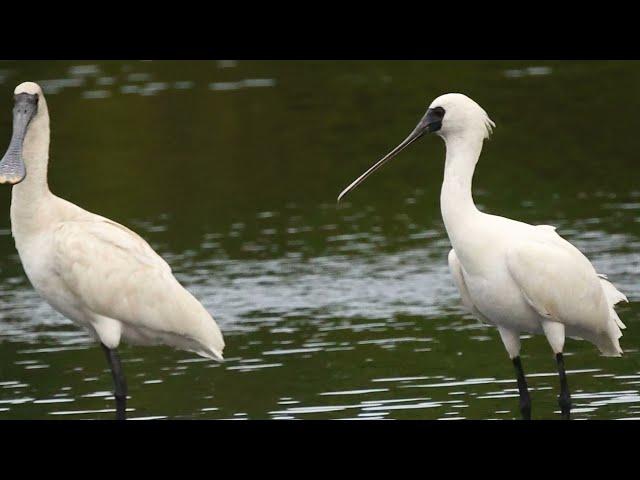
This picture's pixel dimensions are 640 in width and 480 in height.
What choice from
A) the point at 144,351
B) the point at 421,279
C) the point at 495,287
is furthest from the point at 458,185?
the point at 421,279

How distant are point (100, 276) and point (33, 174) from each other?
34.5 inches

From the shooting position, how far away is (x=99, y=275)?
11828 millimetres

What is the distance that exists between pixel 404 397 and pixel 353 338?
2.13 metres

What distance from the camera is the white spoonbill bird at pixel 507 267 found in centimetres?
1108

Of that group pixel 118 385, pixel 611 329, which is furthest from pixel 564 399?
pixel 118 385

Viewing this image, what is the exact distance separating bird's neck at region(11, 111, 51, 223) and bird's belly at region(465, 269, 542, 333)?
2900 millimetres

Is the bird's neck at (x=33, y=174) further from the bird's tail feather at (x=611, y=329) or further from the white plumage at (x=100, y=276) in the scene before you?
the bird's tail feather at (x=611, y=329)

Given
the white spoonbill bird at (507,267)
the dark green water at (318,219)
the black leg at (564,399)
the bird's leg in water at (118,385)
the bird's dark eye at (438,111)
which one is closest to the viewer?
the white spoonbill bird at (507,267)

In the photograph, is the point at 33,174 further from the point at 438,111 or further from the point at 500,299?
the point at 500,299

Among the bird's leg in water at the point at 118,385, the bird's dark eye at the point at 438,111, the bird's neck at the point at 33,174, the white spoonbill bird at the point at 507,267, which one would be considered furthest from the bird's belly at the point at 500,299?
the bird's neck at the point at 33,174

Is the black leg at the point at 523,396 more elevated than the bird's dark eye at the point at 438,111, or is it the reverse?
the bird's dark eye at the point at 438,111

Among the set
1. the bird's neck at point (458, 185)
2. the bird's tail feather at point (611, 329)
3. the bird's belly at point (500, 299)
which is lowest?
the bird's tail feather at point (611, 329)

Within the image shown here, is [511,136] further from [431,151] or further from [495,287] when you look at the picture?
[495,287]

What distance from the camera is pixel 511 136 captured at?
78.2 ft
